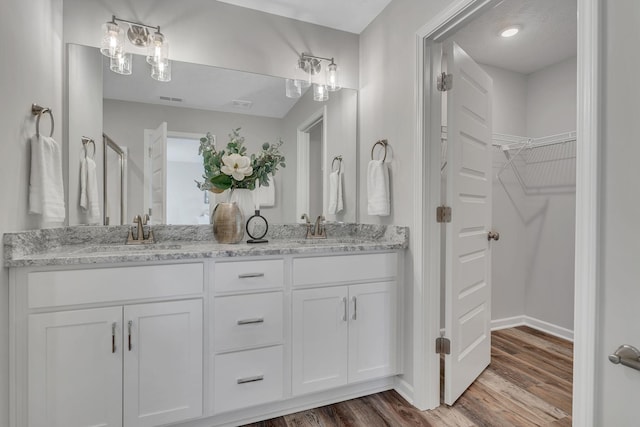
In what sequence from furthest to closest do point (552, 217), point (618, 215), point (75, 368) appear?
point (552, 217) → point (75, 368) → point (618, 215)

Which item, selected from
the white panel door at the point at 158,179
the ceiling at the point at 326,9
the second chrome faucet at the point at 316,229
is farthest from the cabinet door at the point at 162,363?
the ceiling at the point at 326,9

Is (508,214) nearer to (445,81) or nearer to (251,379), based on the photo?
(445,81)

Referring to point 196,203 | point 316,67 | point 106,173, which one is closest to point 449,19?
point 316,67

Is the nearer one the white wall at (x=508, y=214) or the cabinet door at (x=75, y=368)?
the cabinet door at (x=75, y=368)

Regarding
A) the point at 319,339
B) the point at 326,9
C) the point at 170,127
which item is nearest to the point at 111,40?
the point at 170,127

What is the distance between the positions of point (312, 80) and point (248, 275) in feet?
4.78

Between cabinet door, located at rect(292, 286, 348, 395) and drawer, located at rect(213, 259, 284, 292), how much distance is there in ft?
0.50

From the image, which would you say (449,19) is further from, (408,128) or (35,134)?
(35,134)

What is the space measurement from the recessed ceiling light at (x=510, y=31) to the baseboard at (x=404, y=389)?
2.55 meters

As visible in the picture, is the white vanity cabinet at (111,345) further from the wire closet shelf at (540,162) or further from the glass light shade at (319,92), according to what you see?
the wire closet shelf at (540,162)

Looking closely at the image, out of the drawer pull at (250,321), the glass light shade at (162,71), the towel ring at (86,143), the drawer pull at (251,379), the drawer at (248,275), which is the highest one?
the glass light shade at (162,71)

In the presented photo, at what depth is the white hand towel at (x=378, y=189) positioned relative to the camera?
6.63 feet

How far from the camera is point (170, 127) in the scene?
203cm

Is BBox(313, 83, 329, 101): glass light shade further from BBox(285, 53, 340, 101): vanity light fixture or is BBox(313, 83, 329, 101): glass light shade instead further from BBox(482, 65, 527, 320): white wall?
BBox(482, 65, 527, 320): white wall
